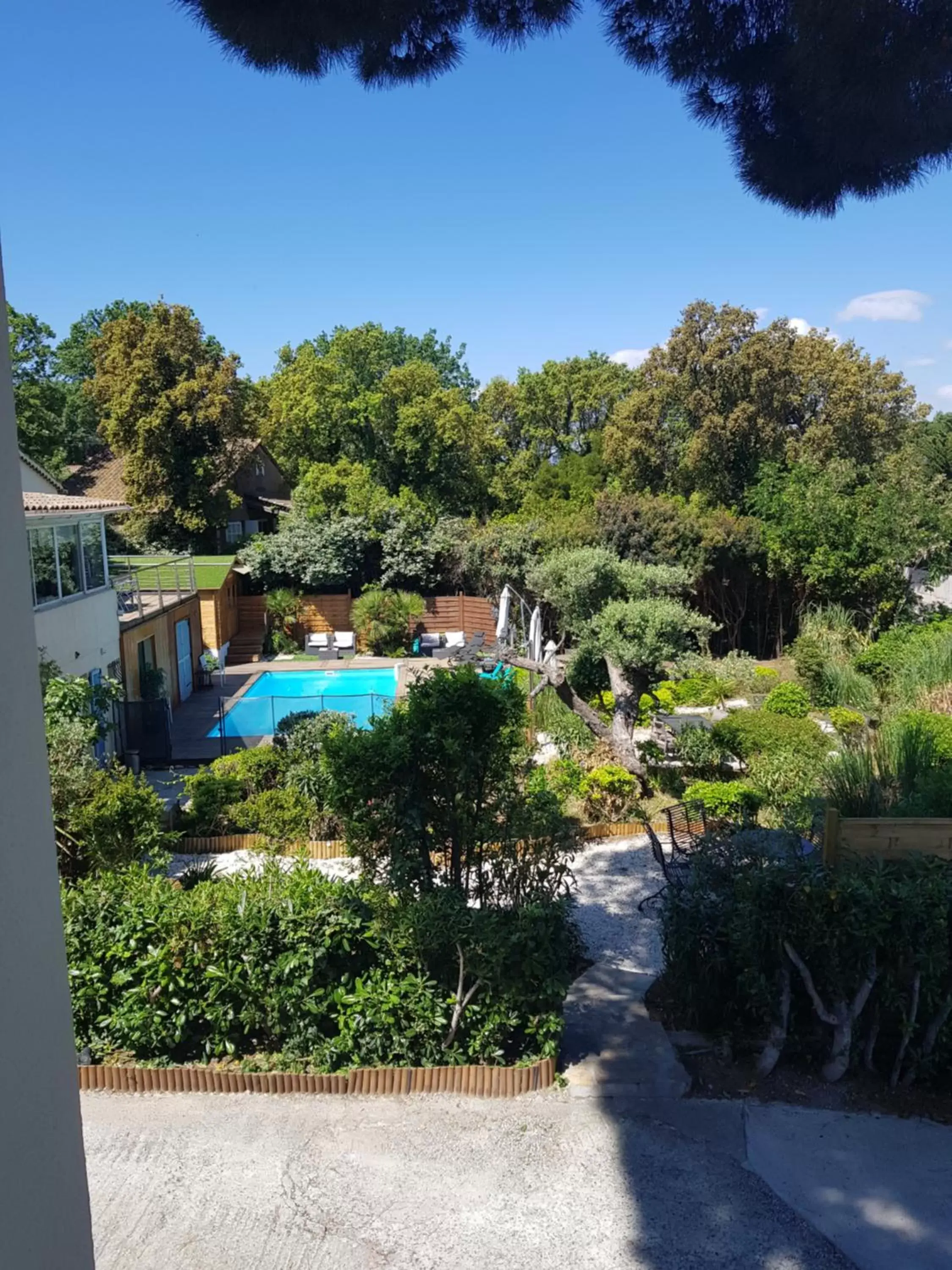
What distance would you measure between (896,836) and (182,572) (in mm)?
20479

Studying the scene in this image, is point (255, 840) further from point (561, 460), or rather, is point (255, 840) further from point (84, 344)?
point (84, 344)

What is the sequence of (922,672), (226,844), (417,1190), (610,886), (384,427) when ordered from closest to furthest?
(417,1190) → (610,886) → (226,844) → (922,672) → (384,427)

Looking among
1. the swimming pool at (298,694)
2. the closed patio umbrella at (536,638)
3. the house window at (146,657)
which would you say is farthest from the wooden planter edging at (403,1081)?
the house window at (146,657)

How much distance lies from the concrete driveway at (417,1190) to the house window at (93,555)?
10.6m

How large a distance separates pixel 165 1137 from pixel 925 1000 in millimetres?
4572

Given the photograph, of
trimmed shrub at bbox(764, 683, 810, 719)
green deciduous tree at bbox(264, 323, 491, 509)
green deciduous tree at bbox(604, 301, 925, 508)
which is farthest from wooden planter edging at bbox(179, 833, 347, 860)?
green deciduous tree at bbox(264, 323, 491, 509)

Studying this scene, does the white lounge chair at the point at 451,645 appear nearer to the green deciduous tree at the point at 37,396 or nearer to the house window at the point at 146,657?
the house window at the point at 146,657

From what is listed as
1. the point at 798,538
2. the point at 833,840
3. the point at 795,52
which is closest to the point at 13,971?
the point at 833,840

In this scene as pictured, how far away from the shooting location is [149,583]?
77.3ft

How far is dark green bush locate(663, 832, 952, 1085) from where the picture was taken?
5.51 meters

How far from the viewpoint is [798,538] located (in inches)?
807

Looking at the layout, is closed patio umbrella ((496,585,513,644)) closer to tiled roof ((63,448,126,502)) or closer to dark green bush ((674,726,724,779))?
dark green bush ((674,726,724,779))

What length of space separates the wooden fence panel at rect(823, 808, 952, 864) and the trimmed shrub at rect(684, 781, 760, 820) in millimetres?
2397

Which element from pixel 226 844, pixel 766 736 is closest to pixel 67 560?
pixel 226 844
